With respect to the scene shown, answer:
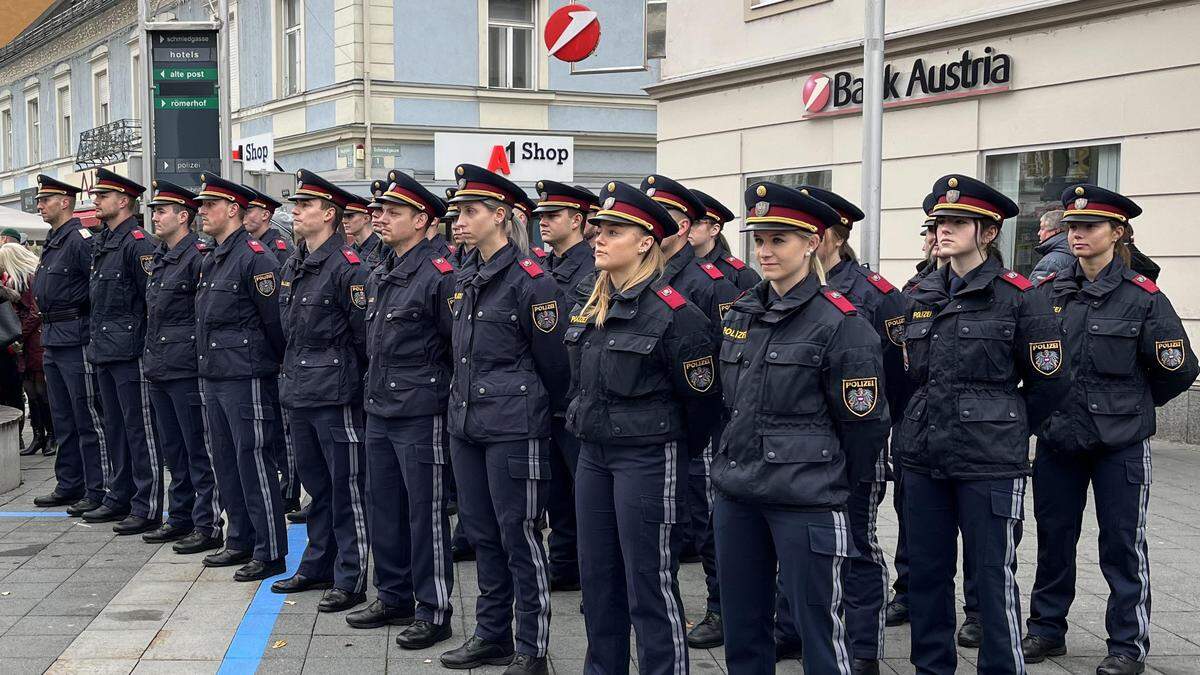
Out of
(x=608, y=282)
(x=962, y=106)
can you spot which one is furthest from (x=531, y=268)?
(x=962, y=106)

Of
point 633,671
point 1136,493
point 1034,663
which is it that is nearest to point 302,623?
point 633,671

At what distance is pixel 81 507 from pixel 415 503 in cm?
391

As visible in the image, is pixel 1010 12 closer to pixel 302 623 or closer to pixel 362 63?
pixel 302 623

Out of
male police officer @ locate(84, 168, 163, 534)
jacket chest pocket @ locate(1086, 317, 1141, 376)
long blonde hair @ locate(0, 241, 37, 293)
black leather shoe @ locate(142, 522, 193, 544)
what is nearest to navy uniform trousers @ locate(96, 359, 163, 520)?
male police officer @ locate(84, 168, 163, 534)

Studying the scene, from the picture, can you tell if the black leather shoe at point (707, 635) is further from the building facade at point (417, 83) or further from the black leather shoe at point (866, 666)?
the building facade at point (417, 83)

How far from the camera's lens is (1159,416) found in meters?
11.1

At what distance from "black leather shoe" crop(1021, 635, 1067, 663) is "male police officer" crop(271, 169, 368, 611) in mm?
3288

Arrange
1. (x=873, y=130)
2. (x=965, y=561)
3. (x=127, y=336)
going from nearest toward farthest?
(x=965, y=561)
(x=127, y=336)
(x=873, y=130)

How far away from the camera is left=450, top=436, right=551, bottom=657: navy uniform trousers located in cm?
535

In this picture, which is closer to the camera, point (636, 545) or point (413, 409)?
point (636, 545)

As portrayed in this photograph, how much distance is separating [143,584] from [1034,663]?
4.66m

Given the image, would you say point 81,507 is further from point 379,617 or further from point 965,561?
point 965,561

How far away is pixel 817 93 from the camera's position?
1448 cm

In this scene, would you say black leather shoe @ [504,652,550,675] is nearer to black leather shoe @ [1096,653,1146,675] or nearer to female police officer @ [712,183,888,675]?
female police officer @ [712,183,888,675]
